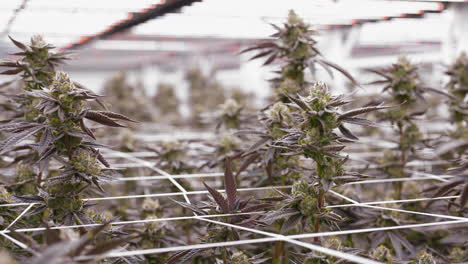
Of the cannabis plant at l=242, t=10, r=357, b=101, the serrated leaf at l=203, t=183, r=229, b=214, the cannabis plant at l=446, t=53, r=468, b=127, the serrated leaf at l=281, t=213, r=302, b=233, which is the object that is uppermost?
the cannabis plant at l=242, t=10, r=357, b=101

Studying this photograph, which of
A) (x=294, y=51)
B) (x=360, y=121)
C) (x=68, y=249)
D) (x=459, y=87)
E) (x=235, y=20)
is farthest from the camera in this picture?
(x=235, y=20)

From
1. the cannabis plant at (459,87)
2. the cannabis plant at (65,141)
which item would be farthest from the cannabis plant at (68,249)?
the cannabis plant at (459,87)

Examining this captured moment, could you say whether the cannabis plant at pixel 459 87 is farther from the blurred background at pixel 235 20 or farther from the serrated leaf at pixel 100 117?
the serrated leaf at pixel 100 117

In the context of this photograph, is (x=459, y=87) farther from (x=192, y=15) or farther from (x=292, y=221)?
(x=192, y=15)

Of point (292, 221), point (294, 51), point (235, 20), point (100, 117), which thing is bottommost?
point (292, 221)

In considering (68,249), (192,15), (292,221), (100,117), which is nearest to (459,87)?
(292,221)

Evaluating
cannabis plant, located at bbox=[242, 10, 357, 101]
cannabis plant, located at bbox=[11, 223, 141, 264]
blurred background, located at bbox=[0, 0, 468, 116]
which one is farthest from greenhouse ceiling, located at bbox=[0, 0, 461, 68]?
cannabis plant, located at bbox=[11, 223, 141, 264]

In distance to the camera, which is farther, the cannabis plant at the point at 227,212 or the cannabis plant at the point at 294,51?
the cannabis plant at the point at 294,51

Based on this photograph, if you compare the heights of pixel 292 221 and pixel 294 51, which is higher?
pixel 294 51

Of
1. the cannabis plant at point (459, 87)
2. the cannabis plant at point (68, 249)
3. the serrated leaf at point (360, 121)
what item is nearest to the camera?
the cannabis plant at point (68, 249)

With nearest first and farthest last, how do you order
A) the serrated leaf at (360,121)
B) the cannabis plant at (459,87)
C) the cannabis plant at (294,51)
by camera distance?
the serrated leaf at (360,121)
the cannabis plant at (294,51)
the cannabis plant at (459,87)

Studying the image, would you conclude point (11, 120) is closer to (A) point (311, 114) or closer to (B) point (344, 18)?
(A) point (311, 114)

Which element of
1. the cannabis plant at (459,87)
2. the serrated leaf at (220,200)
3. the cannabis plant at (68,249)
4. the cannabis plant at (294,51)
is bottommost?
the serrated leaf at (220,200)

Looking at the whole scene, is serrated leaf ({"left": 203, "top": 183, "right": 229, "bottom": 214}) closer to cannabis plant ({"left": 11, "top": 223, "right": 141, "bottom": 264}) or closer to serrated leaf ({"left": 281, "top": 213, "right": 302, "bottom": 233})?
serrated leaf ({"left": 281, "top": 213, "right": 302, "bottom": 233})
